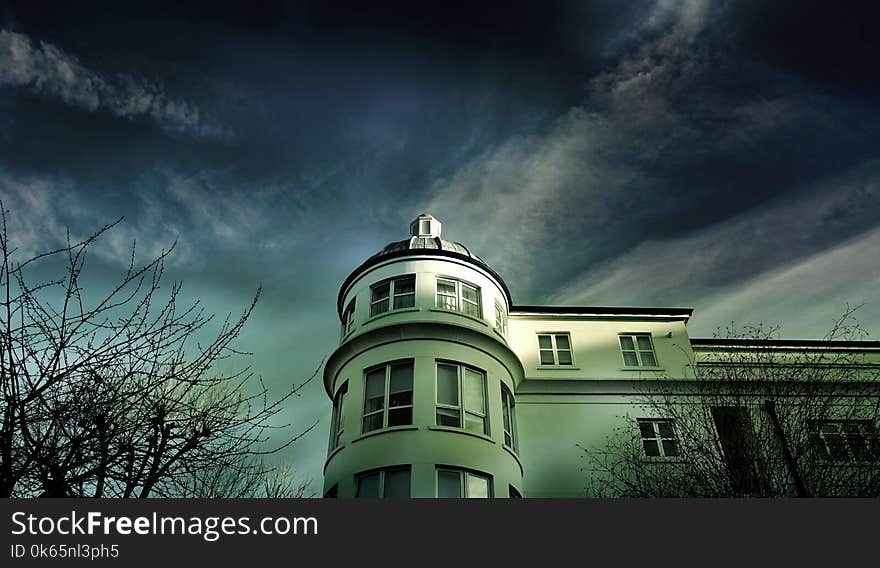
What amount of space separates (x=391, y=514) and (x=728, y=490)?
1284cm

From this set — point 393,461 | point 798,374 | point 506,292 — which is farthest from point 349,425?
point 798,374

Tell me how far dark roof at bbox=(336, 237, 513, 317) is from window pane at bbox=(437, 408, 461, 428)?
6.69 meters

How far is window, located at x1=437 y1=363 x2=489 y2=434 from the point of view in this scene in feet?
59.0

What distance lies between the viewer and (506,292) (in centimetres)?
2412

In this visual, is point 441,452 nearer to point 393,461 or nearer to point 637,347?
point 393,461

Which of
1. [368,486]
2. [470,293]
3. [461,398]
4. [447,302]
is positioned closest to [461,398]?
[461,398]

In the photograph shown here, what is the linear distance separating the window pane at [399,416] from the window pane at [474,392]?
1.84 meters

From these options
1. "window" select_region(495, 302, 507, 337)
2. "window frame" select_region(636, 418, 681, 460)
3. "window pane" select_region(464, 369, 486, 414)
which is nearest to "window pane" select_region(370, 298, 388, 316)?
"window pane" select_region(464, 369, 486, 414)

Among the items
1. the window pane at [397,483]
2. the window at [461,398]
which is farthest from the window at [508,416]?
the window pane at [397,483]

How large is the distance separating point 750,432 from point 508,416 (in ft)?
24.4

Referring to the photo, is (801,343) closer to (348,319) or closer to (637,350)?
(637,350)

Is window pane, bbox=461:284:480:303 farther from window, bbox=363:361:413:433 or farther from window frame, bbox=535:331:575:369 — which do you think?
window, bbox=363:361:413:433

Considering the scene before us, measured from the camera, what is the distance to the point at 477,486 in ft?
55.7

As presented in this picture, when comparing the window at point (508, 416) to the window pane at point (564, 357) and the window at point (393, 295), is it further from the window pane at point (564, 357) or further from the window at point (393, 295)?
the window at point (393, 295)
